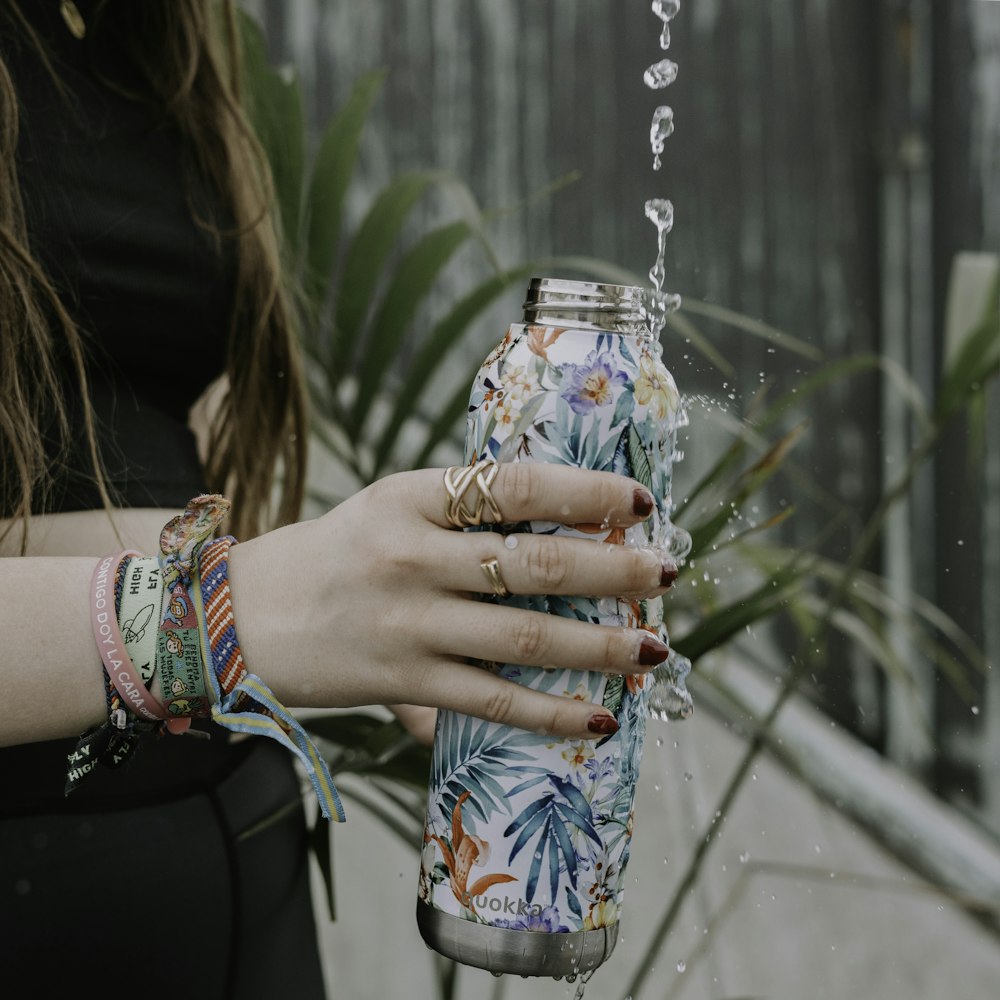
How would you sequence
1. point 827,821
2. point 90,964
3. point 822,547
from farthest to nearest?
point 822,547, point 827,821, point 90,964

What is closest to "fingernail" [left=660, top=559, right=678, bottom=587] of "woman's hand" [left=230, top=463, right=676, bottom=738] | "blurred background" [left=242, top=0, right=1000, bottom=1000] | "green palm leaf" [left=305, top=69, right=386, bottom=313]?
"woman's hand" [left=230, top=463, right=676, bottom=738]

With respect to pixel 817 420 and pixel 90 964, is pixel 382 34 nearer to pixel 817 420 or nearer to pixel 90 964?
pixel 817 420

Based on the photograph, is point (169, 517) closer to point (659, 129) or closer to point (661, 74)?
point (661, 74)

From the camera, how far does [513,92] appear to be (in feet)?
6.88

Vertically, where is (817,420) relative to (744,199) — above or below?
below

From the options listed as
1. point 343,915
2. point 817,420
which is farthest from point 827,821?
point 343,915

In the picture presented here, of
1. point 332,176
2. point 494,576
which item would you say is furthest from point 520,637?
point 332,176

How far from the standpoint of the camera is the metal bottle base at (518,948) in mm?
518

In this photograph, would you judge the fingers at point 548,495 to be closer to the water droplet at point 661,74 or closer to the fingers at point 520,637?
the fingers at point 520,637

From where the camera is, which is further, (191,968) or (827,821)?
(827,821)

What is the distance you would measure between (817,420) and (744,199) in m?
0.43

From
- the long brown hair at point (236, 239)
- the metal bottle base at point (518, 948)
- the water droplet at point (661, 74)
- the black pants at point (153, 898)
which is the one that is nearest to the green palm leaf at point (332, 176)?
the long brown hair at point (236, 239)

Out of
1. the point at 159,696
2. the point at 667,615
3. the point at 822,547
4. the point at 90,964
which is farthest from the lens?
the point at 822,547

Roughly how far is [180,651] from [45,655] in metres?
0.06
